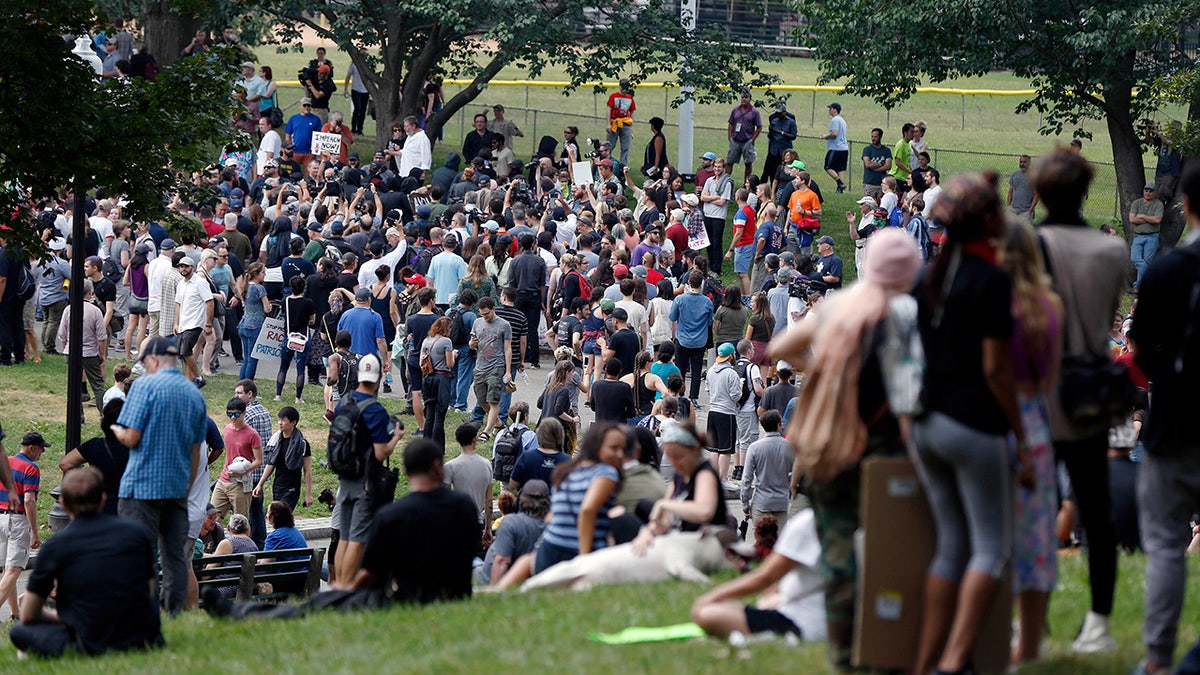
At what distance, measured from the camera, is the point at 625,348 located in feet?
57.7

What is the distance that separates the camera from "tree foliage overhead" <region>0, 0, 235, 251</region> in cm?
1434

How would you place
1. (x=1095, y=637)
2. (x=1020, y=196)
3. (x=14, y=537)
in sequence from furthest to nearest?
1. (x=1020, y=196)
2. (x=14, y=537)
3. (x=1095, y=637)

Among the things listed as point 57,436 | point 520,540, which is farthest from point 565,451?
point 57,436

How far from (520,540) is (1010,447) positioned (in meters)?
6.08

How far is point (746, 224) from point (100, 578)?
16.8m

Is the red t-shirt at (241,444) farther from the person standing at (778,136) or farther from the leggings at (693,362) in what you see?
the person standing at (778,136)

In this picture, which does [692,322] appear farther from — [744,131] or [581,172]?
[744,131]

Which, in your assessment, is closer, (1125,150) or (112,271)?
(112,271)

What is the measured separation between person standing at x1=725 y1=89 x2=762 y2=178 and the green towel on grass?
76.7ft

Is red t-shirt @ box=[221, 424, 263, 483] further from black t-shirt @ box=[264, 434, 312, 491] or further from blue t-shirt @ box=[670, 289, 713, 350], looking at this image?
blue t-shirt @ box=[670, 289, 713, 350]

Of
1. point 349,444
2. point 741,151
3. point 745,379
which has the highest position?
point 741,151

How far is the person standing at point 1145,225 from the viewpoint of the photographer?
24.0 m

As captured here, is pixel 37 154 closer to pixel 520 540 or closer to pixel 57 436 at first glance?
pixel 57 436

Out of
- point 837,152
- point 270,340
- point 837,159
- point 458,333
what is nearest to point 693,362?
point 458,333
